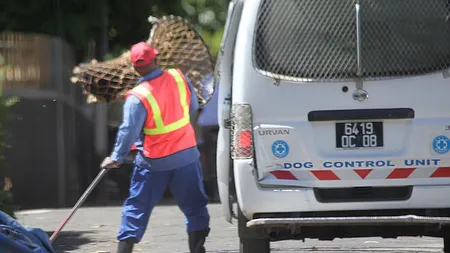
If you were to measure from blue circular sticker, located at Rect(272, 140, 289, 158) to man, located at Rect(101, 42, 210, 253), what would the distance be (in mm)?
1397

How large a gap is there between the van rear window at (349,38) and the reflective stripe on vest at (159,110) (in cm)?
138

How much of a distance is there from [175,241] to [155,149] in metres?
2.49

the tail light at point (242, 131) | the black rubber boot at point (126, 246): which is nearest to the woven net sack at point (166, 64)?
the black rubber boot at point (126, 246)

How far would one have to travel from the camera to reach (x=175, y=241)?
1094cm

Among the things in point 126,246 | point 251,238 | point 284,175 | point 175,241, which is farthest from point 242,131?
point 175,241

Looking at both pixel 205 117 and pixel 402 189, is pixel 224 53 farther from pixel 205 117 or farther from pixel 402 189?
pixel 205 117

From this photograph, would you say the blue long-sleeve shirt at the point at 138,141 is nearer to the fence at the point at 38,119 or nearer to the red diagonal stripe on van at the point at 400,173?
the red diagonal stripe on van at the point at 400,173

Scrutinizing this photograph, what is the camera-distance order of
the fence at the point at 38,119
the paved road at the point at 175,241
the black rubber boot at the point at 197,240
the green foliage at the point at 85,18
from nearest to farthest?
the black rubber boot at the point at 197,240, the paved road at the point at 175,241, the fence at the point at 38,119, the green foliage at the point at 85,18

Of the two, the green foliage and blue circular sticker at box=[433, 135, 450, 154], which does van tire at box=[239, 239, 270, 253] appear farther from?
the green foliage

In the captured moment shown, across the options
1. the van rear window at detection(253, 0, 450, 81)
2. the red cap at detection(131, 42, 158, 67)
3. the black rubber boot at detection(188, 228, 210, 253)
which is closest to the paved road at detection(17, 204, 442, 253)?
the black rubber boot at detection(188, 228, 210, 253)

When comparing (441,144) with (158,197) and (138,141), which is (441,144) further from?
(138,141)

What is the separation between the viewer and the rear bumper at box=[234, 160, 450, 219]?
24.3ft

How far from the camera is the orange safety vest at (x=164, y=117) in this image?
8.61m

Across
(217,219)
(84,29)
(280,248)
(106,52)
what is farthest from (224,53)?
(106,52)
